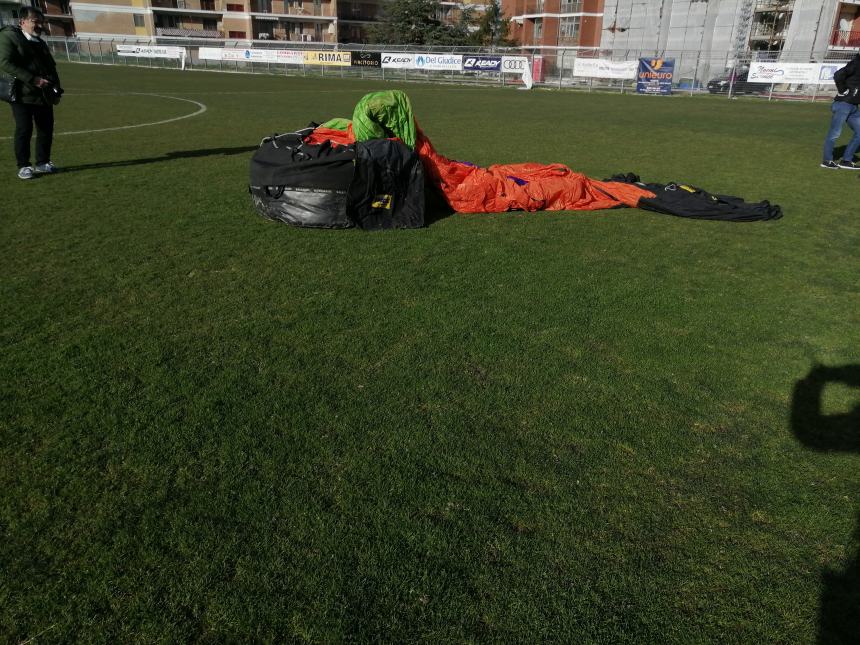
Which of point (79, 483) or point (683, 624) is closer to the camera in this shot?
point (683, 624)

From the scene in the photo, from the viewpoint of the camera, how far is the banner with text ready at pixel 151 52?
136 feet

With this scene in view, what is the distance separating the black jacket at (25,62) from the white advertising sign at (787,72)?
30.8 m

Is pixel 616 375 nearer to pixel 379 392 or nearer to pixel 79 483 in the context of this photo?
pixel 379 392

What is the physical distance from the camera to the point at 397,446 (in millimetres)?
2855

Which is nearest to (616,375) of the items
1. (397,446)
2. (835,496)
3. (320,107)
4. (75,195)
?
(835,496)

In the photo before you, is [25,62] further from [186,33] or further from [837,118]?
[186,33]

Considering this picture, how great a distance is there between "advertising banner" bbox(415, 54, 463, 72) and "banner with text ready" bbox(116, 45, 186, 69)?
55.4ft

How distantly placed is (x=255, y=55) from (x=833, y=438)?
43725 mm

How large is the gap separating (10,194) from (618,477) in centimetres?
765

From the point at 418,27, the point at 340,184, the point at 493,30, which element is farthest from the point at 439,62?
the point at 340,184

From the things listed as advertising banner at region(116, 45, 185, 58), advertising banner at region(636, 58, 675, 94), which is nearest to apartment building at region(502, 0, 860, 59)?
advertising banner at region(636, 58, 675, 94)

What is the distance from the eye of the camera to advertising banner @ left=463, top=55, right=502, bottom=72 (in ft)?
113

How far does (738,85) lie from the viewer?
106 ft

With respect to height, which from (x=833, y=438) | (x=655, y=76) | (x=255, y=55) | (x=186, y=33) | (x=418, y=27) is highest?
(x=418, y=27)
